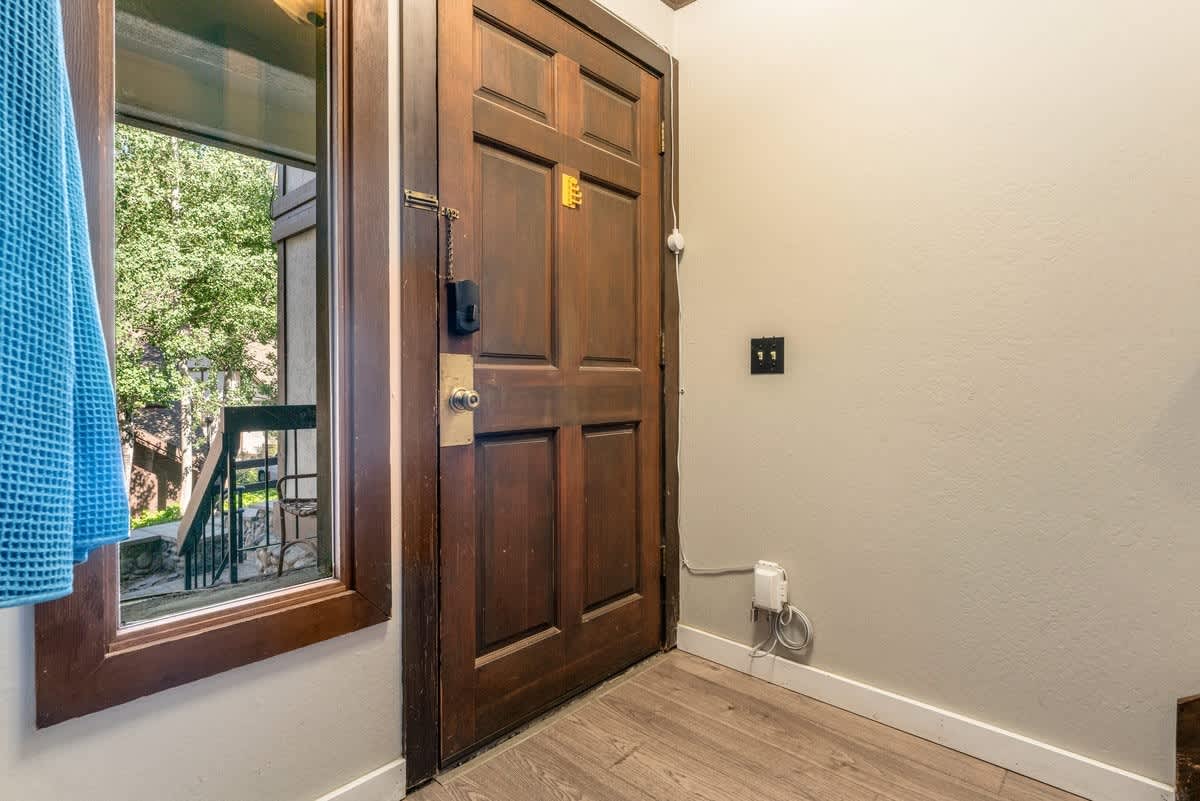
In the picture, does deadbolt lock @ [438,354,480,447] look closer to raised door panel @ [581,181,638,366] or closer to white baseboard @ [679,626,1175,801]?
raised door panel @ [581,181,638,366]

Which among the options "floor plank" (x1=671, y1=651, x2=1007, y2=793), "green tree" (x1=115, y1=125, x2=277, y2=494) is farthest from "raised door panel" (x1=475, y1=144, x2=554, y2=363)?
"floor plank" (x1=671, y1=651, x2=1007, y2=793)

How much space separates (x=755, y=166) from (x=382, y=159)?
1182 mm

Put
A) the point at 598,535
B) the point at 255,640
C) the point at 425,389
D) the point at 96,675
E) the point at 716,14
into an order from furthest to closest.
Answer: the point at 716,14 → the point at 598,535 → the point at 425,389 → the point at 255,640 → the point at 96,675

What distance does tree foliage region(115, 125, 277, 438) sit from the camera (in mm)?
1033

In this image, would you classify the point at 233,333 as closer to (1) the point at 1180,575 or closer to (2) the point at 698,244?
(2) the point at 698,244

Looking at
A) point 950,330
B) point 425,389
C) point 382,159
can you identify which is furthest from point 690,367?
point 382,159

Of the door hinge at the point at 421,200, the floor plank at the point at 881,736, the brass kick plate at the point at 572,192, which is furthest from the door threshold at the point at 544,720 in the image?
the brass kick plate at the point at 572,192

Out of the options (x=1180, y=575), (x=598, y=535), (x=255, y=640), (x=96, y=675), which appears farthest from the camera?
(x=598, y=535)

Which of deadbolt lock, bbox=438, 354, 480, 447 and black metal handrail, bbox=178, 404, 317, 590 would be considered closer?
black metal handrail, bbox=178, 404, 317, 590

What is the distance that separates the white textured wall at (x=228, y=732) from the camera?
0.89 m

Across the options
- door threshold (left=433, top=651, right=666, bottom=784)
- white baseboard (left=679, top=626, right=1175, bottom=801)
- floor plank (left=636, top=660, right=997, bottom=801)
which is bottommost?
floor plank (left=636, top=660, right=997, bottom=801)

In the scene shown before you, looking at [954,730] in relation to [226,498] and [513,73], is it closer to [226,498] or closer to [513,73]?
[226,498]

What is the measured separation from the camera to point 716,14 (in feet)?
6.59

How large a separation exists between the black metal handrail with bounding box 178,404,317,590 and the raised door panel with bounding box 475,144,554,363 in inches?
20.9
